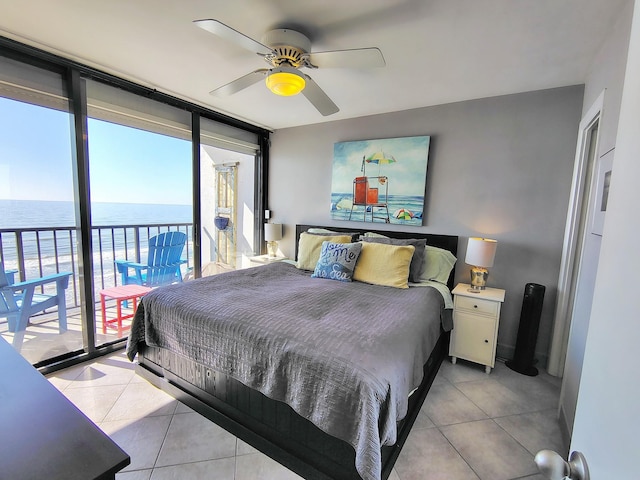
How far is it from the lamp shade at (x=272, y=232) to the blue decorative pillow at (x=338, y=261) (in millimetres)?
1344

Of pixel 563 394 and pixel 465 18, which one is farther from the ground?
pixel 465 18

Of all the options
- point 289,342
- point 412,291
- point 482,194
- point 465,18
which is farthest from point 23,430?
point 482,194

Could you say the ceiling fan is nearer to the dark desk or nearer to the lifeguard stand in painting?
the lifeguard stand in painting

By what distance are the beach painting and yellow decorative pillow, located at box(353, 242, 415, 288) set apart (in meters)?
0.64

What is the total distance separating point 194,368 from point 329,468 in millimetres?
1093

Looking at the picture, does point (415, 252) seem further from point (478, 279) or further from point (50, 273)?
point (50, 273)

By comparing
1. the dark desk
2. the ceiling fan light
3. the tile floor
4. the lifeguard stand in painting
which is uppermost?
the ceiling fan light

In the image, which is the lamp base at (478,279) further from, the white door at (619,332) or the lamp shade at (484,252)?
the white door at (619,332)

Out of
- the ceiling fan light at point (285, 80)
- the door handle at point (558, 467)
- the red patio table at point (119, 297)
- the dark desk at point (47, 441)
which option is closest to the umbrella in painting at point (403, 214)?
the ceiling fan light at point (285, 80)

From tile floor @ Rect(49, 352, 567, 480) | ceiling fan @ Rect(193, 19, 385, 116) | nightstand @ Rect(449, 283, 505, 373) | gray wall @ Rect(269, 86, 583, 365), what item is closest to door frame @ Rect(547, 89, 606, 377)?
gray wall @ Rect(269, 86, 583, 365)

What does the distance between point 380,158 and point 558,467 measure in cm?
310

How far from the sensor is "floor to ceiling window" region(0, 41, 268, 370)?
2.21m

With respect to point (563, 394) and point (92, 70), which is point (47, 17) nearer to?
point (92, 70)

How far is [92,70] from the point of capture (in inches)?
93.3
